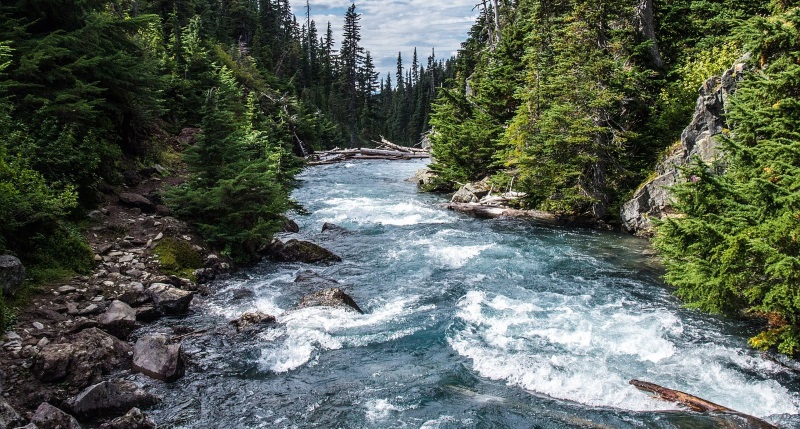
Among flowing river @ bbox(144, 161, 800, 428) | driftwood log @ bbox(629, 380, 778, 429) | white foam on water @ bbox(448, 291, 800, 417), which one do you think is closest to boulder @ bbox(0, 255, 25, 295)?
flowing river @ bbox(144, 161, 800, 428)

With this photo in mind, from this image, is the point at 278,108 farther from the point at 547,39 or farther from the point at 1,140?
the point at 1,140

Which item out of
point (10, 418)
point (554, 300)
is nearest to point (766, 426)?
point (554, 300)

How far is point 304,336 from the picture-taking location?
33.1 ft

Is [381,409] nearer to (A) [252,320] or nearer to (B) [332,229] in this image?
(A) [252,320]

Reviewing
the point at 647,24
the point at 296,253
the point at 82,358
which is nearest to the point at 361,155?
the point at 647,24

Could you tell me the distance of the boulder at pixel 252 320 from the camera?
10391mm

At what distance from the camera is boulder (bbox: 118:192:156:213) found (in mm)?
14320

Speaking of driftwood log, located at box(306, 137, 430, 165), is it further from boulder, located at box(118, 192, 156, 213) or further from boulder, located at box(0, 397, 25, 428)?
boulder, located at box(0, 397, 25, 428)

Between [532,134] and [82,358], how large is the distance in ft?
66.8

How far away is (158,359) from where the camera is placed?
829 centimetres

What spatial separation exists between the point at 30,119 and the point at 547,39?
87.4 feet

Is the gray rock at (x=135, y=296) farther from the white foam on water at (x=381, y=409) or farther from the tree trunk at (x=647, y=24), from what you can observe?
the tree trunk at (x=647, y=24)

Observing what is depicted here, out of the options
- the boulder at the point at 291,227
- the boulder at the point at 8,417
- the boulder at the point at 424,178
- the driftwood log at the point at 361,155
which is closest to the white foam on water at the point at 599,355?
the boulder at the point at 8,417

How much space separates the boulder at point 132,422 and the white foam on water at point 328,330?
2.34 metres
